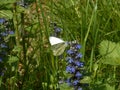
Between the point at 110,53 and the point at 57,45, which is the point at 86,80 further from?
the point at 110,53

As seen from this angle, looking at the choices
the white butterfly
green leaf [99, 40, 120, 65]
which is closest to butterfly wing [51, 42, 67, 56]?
the white butterfly

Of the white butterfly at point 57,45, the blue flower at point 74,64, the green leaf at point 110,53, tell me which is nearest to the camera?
the blue flower at point 74,64

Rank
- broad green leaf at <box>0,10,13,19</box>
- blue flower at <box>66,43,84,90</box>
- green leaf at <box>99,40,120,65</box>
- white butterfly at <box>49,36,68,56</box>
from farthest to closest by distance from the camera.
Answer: green leaf at <box>99,40,120,65</box>
white butterfly at <box>49,36,68,56</box>
broad green leaf at <box>0,10,13,19</box>
blue flower at <box>66,43,84,90</box>

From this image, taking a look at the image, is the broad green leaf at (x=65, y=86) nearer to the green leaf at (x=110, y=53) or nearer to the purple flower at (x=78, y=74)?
the purple flower at (x=78, y=74)

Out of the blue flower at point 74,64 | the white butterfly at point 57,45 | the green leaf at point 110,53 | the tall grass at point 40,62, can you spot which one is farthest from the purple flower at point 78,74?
the green leaf at point 110,53

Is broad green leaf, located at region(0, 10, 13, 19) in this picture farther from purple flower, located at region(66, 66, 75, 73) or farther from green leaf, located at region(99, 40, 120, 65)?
green leaf, located at region(99, 40, 120, 65)

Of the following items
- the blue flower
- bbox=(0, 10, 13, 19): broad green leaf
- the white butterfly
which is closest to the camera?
the blue flower

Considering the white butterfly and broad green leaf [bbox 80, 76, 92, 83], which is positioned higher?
the white butterfly

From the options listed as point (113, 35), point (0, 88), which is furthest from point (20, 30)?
point (113, 35)

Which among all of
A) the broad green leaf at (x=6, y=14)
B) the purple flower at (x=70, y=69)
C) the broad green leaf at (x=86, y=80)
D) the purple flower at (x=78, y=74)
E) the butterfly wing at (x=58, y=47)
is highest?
the broad green leaf at (x=6, y=14)
